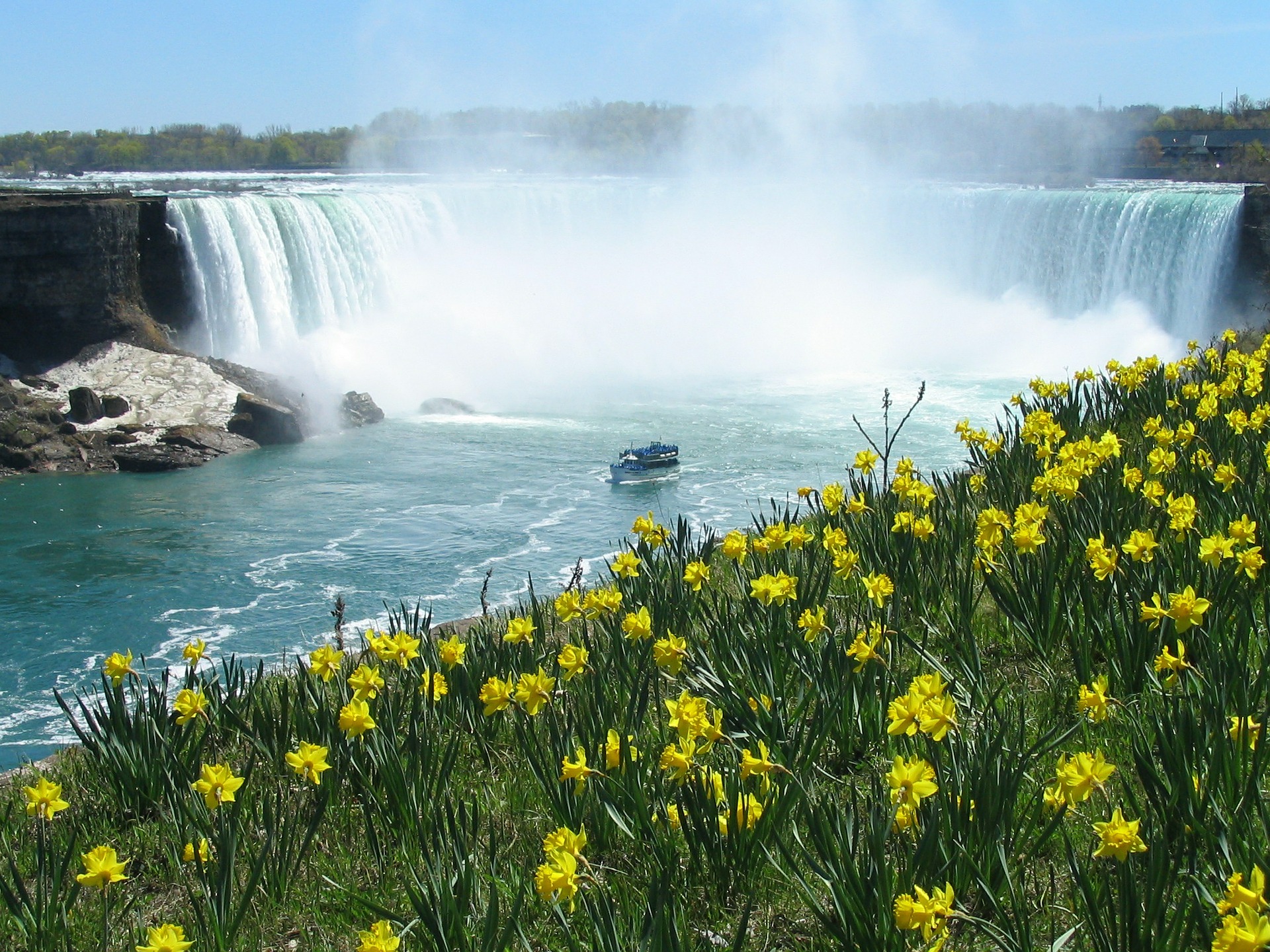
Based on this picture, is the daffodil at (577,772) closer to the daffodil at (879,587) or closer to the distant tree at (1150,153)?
the daffodil at (879,587)

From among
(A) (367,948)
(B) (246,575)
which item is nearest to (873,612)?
(A) (367,948)

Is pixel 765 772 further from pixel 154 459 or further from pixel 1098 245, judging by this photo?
pixel 1098 245

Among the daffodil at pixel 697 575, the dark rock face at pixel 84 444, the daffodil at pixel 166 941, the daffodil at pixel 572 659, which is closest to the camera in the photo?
the daffodil at pixel 166 941

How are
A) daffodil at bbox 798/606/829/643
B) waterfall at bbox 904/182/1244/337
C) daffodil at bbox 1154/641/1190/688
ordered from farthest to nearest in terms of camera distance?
waterfall at bbox 904/182/1244/337, daffodil at bbox 798/606/829/643, daffodil at bbox 1154/641/1190/688

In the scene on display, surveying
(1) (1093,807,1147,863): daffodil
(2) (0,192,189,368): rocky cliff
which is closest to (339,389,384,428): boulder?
(2) (0,192,189,368): rocky cliff

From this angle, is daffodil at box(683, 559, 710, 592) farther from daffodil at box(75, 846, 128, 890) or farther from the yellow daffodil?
daffodil at box(75, 846, 128, 890)

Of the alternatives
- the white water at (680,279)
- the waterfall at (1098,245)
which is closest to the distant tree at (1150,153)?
the white water at (680,279)
